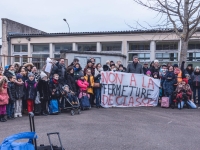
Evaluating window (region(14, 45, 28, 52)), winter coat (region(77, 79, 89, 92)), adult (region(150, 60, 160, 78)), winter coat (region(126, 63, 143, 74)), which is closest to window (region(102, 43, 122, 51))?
window (region(14, 45, 28, 52))

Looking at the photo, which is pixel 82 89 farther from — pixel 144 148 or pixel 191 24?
pixel 191 24

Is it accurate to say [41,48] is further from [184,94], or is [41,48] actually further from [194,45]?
[184,94]

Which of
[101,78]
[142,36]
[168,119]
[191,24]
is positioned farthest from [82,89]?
[142,36]

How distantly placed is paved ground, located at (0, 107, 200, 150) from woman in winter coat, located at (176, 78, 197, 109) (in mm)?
681

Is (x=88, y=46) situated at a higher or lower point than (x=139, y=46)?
higher

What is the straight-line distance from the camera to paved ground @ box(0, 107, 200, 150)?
6.58 meters

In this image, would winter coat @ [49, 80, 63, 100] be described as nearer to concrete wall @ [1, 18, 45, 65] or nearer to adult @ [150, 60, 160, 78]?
adult @ [150, 60, 160, 78]

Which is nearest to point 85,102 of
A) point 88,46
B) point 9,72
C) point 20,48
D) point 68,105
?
point 68,105

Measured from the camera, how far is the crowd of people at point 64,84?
9.59 m

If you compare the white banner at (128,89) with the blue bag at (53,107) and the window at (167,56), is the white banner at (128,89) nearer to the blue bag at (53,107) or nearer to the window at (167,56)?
the blue bag at (53,107)

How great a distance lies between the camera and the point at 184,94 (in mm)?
11656

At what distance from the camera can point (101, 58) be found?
18.3m

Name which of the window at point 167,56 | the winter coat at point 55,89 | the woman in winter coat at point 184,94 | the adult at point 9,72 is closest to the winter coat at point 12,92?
the adult at point 9,72

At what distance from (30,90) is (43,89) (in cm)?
44
